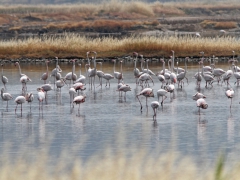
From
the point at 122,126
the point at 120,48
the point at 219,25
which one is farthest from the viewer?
the point at 219,25

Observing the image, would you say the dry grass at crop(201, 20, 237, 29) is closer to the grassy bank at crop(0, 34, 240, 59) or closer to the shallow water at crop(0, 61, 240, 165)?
the grassy bank at crop(0, 34, 240, 59)

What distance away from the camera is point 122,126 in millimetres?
15312

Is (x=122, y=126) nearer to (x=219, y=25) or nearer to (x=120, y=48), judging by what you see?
(x=120, y=48)

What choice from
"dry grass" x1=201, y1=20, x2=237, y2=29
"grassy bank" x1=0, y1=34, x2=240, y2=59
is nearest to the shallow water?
"grassy bank" x1=0, y1=34, x2=240, y2=59

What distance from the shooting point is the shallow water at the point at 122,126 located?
42.5 ft

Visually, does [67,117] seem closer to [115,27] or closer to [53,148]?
[53,148]

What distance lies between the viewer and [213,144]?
1303 centimetres

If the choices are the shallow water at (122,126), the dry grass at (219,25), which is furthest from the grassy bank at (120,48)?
the dry grass at (219,25)

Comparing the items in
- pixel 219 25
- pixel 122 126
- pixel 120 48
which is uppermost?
pixel 219 25

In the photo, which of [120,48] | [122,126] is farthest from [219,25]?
[122,126]

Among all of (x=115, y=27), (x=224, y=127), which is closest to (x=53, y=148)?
(x=224, y=127)

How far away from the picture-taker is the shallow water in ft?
42.5

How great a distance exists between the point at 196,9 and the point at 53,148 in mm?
85965

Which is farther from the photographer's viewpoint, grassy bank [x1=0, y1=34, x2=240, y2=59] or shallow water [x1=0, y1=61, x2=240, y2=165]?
grassy bank [x1=0, y1=34, x2=240, y2=59]
